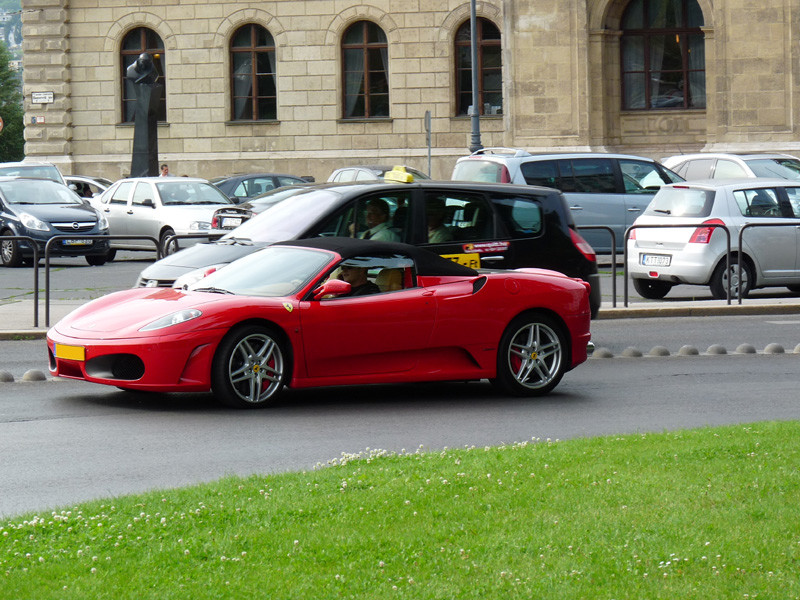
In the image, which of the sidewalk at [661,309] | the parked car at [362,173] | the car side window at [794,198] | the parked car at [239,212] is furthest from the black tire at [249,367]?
the parked car at [362,173]

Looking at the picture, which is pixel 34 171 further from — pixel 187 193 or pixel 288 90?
pixel 288 90

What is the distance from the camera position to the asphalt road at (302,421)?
26.3 ft

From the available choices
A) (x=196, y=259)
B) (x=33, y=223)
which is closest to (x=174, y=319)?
(x=196, y=259)

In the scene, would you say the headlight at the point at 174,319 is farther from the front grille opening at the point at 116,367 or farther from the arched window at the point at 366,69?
the arched window at the point at 366,69

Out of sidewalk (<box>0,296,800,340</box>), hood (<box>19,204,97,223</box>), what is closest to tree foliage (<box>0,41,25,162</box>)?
hood (<box>19,204,97,223</box>)

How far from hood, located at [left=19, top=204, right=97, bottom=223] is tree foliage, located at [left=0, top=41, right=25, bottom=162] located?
68642 millimetres

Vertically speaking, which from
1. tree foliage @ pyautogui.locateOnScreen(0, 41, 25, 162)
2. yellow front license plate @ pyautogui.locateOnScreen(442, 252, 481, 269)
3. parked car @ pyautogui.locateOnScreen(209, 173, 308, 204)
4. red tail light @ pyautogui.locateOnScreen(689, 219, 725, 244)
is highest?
tree foliage @ pyautogui.locateOnScreen(0, 41, 25, 162)

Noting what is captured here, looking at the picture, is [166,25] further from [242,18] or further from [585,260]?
[585,260]

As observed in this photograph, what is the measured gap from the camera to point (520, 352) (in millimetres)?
11297

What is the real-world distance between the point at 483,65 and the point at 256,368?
35969 mm

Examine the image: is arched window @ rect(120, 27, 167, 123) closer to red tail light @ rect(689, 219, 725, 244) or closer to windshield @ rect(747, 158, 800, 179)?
windshield @ rect(747, 158, 800, 179)

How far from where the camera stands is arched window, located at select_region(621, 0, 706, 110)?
4150cm

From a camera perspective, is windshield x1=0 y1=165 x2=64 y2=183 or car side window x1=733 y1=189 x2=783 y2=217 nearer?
car side window x1=733 y1=189 x2=783 y2=217

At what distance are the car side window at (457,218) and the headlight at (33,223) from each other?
1413 centimetres
